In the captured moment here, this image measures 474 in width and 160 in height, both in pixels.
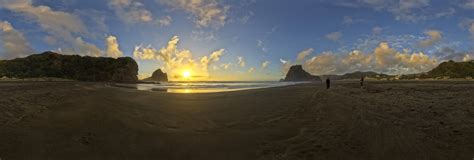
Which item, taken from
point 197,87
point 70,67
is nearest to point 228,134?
point 197,87

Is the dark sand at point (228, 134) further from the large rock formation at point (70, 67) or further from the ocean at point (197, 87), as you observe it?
the large rock formation at point (70, 67)

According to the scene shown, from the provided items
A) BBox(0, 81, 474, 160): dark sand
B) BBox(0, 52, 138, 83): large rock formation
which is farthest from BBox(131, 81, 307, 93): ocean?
BBox(0, 52, 138, 83): large rock formation

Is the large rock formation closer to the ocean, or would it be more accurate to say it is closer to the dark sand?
the ocean

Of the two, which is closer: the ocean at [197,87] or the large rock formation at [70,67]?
the ocean at [197,87]

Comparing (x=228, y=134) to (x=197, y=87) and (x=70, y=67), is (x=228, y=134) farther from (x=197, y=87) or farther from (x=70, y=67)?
(x=70, y=67)

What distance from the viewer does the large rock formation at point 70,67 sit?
385 ft

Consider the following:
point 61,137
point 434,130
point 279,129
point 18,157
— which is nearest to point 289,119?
point 279,129

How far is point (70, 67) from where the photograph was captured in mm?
128750

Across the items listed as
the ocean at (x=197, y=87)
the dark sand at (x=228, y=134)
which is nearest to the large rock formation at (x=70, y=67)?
the ocean at (x=197, y=87)

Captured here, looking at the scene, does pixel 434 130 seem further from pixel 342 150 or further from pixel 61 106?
pixel 61 106

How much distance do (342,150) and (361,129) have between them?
2656 millimetres

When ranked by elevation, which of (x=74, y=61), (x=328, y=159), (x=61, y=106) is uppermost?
(x=74, y=61)

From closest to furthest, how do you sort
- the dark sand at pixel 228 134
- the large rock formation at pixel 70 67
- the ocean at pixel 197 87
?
the dark sand at pixel 228 134
the ocean at pixel 197 87
the large rock formation at pixel 70 67

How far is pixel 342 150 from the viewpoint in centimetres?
838
